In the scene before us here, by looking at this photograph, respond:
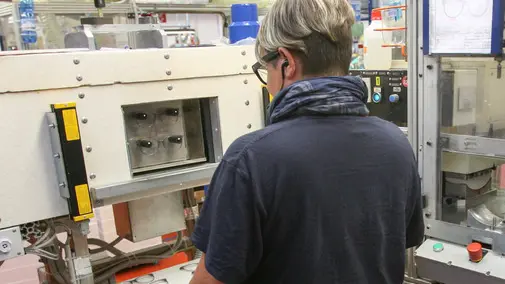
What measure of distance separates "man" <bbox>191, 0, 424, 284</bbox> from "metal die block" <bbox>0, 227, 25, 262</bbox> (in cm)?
57

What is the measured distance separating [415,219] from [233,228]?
51cm

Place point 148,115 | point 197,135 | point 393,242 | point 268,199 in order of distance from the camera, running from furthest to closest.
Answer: point 197,135
point 148,115
point 393,242
point 268,199

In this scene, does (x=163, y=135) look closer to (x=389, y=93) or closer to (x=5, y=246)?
(x=5, y=246)

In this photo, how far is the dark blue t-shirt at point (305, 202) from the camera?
32.7 inches

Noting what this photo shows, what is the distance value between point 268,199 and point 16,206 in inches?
28.2

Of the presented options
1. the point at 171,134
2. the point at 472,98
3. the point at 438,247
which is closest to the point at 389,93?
the point at 472,98

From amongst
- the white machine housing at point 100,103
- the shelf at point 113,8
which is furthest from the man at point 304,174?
the shelf at point 113,8

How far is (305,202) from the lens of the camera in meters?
0.85

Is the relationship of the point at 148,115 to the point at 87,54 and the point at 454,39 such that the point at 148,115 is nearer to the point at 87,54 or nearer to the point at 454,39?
the point at 87,54

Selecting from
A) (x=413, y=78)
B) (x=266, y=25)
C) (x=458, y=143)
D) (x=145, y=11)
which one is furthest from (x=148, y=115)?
(x=145, y=11)

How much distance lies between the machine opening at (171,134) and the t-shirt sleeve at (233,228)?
2.03 ft

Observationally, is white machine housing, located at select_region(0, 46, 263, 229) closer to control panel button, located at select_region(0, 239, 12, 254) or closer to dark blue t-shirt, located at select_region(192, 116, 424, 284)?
control panel button, located at select_region(0, 239, 12, 254)

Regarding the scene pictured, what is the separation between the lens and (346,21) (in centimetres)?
88

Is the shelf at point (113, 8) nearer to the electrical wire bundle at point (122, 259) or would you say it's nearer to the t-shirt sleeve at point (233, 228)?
the electrical wire bundle at point (122, 259)
